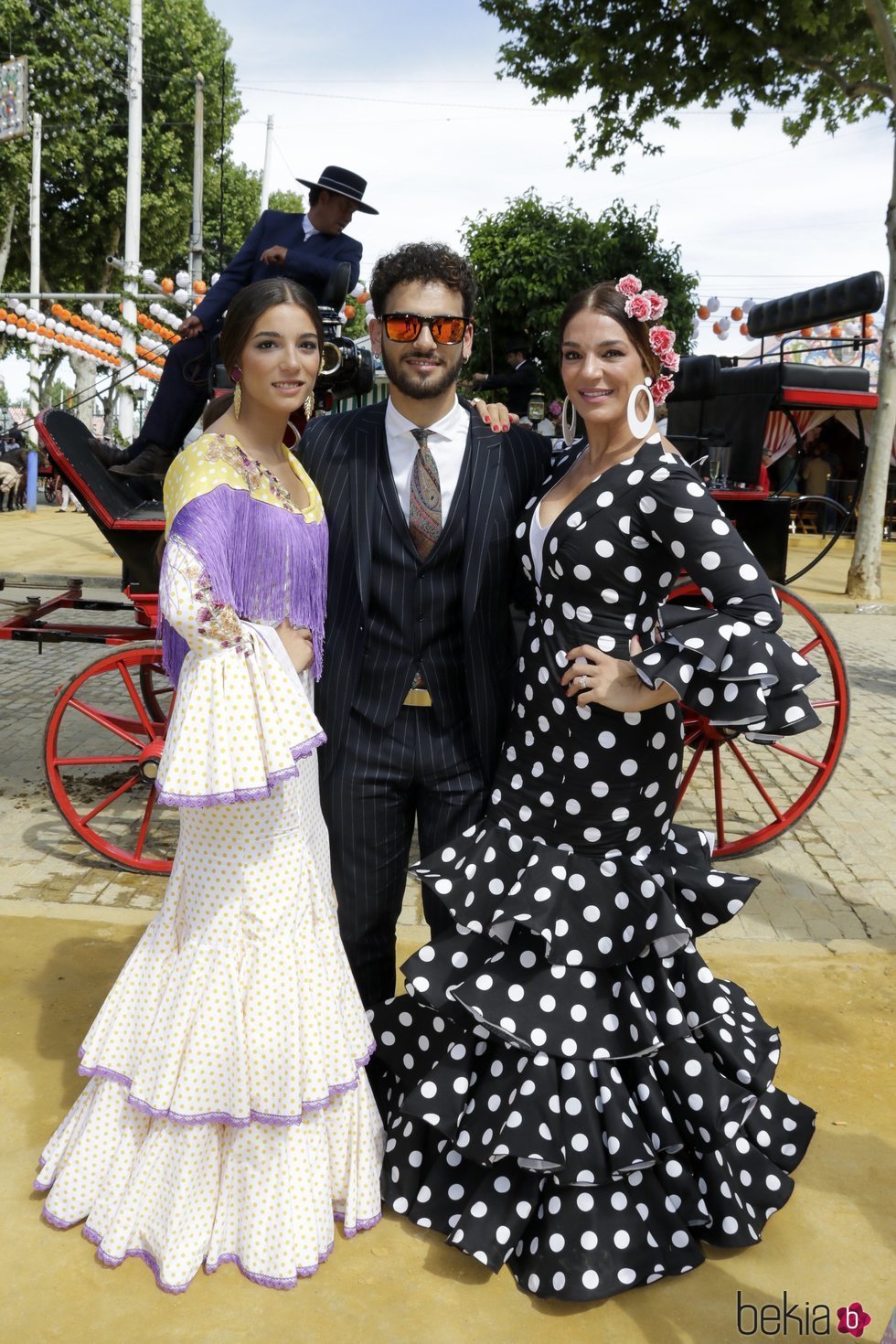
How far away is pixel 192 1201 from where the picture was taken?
7.88 ft

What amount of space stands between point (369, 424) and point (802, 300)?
5.39 m

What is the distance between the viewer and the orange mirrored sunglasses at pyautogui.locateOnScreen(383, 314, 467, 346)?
257 centimetres

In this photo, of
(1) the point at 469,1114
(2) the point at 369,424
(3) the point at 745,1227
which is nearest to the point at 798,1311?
(3) the point at 745,1227

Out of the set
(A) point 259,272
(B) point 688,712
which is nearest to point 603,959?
(B) point 688,712

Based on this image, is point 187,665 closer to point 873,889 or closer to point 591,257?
point 873,889

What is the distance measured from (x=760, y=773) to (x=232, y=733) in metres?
4.63

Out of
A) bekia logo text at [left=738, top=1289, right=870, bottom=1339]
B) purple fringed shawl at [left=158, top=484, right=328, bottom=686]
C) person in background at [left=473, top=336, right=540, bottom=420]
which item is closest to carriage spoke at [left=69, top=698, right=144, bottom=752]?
purple fringed shawl at [left=158, top=484, right=328, bottom=686]

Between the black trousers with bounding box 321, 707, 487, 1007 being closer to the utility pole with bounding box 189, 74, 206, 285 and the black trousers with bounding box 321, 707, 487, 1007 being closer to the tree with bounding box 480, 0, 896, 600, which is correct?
the tree with bounding box 480, 0, 896, 600

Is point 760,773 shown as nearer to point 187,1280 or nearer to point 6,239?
point 187,1280

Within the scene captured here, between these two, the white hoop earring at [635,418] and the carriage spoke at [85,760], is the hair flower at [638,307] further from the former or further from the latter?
the carriage spoke at [85,760]

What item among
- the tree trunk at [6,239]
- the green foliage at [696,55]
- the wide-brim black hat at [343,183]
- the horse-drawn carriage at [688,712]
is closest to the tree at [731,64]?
the green foliage at [696,55]

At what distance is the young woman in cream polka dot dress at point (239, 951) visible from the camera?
2.29m

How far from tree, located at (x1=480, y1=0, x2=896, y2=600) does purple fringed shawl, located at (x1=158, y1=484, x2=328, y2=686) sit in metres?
10.6

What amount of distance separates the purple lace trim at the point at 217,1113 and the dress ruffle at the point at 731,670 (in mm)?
1112
